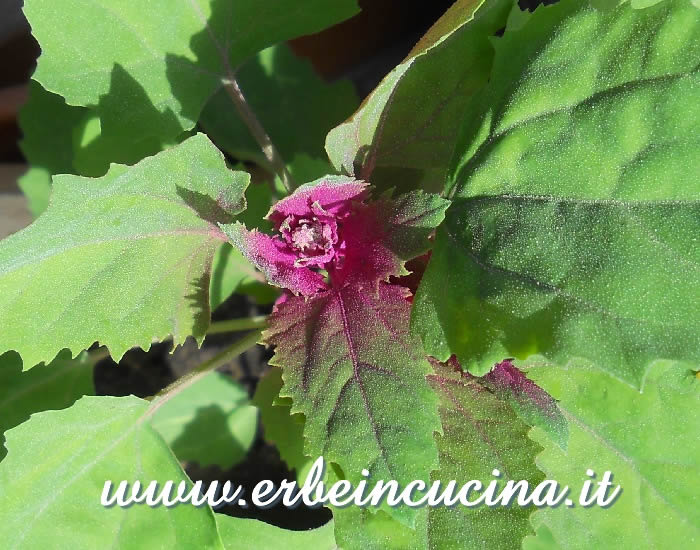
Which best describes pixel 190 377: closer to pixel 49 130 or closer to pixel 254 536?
pixel 254 536

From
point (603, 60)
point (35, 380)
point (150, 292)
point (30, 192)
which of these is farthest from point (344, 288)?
point (30, 192)

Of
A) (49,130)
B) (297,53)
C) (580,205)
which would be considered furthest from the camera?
(297,53)

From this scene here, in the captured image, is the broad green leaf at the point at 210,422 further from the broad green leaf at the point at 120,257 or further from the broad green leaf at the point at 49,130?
the broad green leaf at the point at 120,257

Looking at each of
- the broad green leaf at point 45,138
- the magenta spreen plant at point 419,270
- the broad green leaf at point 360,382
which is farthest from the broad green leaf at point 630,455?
the broad green leaf at point 45,138

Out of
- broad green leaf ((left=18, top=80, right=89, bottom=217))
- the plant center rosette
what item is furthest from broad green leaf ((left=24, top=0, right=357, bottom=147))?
broad green leaf ((left=18, top=80, right=89, bottom=217))

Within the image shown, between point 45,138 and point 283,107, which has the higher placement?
point 45,138

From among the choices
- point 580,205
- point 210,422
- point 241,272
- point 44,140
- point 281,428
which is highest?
point 44,140

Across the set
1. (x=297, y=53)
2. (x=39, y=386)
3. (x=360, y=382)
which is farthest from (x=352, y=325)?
(x=297, y=53)

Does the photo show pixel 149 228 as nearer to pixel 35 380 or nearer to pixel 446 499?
pixel 446 499
